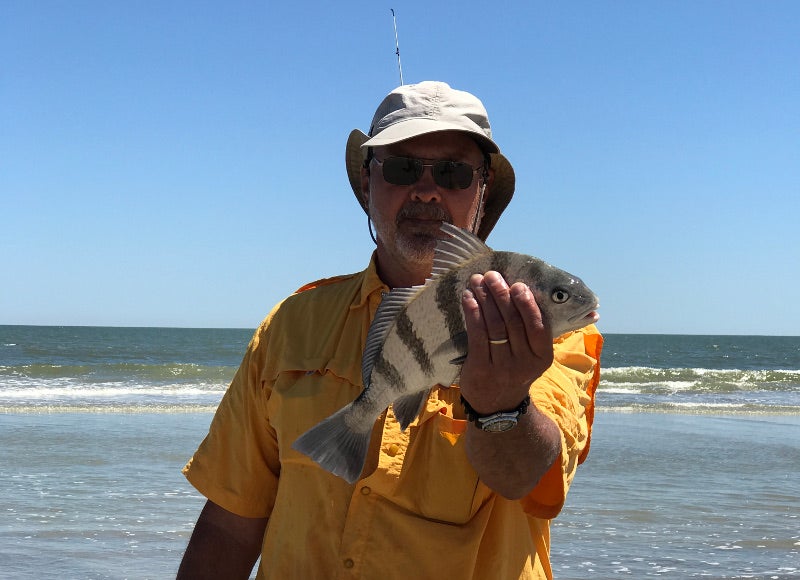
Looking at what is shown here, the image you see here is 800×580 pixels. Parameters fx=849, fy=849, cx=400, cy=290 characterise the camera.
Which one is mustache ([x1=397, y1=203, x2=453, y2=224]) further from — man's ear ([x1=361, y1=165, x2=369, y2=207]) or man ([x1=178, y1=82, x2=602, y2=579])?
man's ear ([x1=361, y1=165, x2=369, y2=207])

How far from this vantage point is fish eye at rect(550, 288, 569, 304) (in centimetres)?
175

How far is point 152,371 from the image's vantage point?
25.6 meters

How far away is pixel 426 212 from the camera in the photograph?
2.51 m

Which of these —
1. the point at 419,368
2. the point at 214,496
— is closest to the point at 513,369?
the point at 419,368

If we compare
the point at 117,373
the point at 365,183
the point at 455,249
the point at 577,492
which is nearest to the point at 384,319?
the point at 455,249

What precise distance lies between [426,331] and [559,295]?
0.30 meters

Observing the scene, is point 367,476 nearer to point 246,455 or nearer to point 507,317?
point 246,455

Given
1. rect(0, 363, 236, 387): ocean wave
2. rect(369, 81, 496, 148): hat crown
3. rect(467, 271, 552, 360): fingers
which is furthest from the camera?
rect(0, 363, 236, 387): ocean wave

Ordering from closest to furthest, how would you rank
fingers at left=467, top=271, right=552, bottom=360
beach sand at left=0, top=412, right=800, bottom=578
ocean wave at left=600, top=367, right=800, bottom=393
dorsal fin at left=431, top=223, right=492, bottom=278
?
1. fingers at left=467, top=271, right=552, bottom=360
2. dorsal fin at left=431, top=223, right=492, bottom=278
3. beach sand at left=0, top=412, right=800, bottom=578
4. ocean wave at left=600, top=367, right=800, bottom=393

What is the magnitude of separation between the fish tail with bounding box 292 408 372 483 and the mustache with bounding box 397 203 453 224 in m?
0.73

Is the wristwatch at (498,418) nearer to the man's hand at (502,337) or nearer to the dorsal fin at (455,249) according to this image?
the man's hand at (502,337)

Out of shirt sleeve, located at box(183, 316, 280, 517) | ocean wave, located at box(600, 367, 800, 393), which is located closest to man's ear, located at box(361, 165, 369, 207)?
shirt sleeve, located at box(183, 316, 280, 517)

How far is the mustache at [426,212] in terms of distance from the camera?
2.50 meters

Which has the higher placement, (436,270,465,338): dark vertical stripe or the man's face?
the man's face
